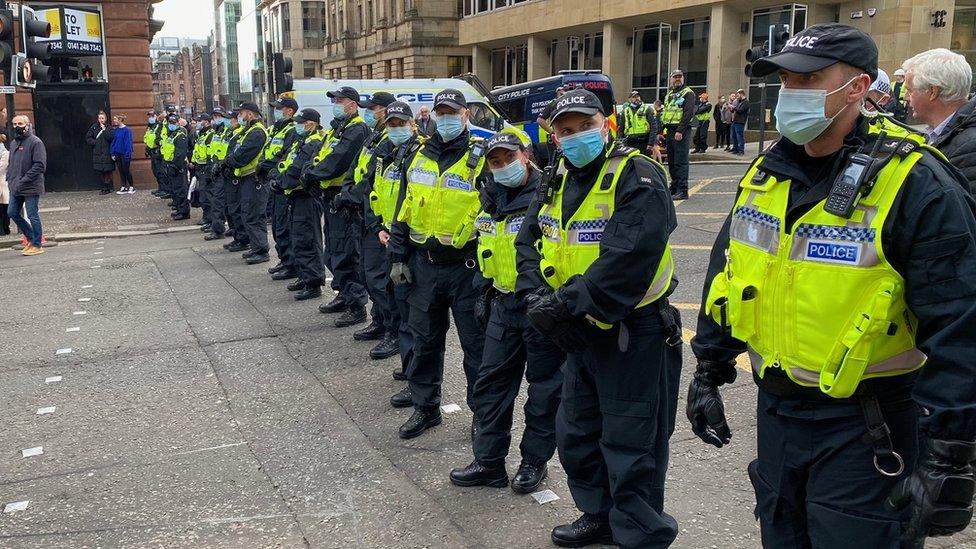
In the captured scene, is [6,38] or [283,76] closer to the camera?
[6,38]

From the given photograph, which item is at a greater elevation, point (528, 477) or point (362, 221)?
point (362, 221)

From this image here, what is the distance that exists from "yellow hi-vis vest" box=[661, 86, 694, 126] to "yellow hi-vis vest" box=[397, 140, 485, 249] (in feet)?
36.2

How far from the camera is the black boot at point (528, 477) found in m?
Result: 4.31

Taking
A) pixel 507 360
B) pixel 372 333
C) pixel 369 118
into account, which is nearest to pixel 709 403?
pixel 507 360

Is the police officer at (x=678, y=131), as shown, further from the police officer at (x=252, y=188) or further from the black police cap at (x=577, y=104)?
the black police cap at (x=577, y=104)

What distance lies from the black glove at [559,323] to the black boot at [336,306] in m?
5.38

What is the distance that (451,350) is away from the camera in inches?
281

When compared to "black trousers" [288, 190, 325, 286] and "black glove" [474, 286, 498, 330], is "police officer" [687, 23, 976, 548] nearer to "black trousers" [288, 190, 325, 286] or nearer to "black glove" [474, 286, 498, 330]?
"black glove" [474, 286, 498, 330]

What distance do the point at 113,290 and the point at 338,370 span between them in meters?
4.93

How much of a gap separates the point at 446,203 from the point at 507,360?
1.22 meters

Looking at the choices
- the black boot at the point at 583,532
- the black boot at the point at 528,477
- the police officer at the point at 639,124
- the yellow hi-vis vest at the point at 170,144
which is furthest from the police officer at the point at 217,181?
the black boot at the point at 583,532

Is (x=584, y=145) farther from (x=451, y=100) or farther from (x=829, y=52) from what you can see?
(x=451, y=100)

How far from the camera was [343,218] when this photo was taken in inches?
317

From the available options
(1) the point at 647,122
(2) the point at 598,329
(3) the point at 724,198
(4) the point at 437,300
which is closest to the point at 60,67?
(1) the point at 647,122
